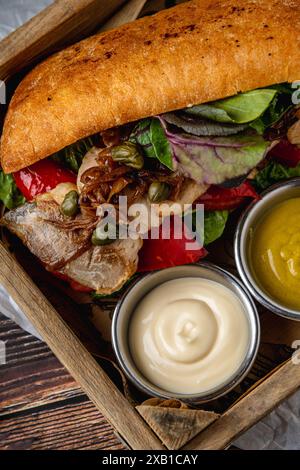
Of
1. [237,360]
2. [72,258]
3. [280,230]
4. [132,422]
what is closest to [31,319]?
[72,258]

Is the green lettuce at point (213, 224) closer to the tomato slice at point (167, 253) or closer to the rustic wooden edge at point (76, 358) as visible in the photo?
the tomato slice at point (167, 253)

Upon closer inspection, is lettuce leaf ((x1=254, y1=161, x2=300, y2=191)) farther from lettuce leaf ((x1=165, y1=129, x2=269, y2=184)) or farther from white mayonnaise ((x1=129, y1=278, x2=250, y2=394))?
white mayonnaise ((x1=129, y1=278, x2=250, y2=394))

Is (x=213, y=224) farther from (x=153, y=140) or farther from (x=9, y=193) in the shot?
(x=9, y=193)

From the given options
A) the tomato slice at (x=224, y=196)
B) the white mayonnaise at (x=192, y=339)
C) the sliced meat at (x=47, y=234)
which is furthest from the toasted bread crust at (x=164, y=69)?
the white mayonnaise at (x=192, y=339)

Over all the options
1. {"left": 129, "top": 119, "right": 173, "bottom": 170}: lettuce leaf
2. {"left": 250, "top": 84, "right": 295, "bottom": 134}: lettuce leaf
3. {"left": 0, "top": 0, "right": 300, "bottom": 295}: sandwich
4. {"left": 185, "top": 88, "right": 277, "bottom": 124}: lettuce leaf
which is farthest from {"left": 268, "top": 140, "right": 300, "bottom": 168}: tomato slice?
{"left": 129, "top": 119, "right": 173, "bottom": 170}: lettuce leaf

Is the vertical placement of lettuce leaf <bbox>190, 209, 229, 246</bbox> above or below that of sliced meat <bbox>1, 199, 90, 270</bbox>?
below

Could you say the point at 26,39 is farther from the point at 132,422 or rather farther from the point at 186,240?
the point at 132,422
